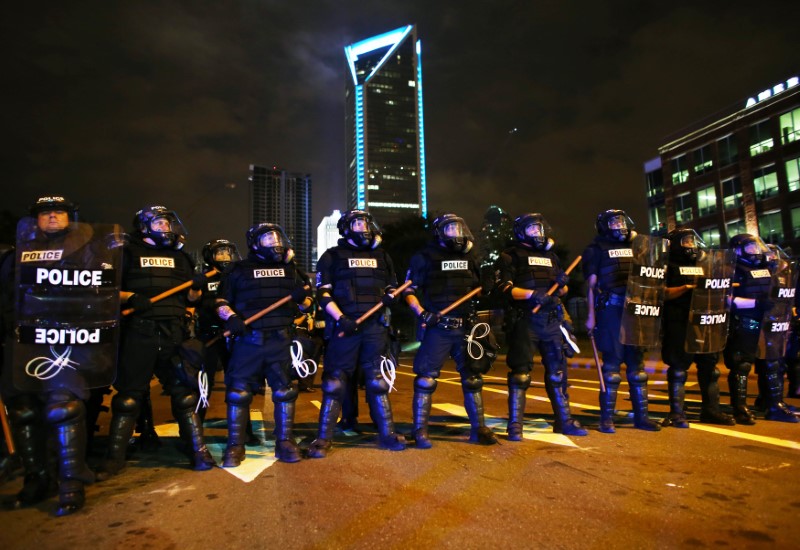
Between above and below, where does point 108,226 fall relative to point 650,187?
below

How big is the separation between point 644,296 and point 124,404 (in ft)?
17.2

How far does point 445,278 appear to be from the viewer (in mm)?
5391

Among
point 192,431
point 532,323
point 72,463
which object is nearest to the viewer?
point 72,463

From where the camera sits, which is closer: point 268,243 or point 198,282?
point 198,282

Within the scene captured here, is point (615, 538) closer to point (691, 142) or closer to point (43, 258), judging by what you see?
point (43, 258)

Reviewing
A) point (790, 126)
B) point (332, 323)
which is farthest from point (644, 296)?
point (790, 126)

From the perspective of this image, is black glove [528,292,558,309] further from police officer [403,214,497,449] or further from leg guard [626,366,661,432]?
leg guard [626,366,661,432]

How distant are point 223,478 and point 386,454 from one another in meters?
1.44

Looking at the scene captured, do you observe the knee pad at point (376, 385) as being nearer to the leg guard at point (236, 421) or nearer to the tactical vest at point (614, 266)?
the leg guard at point (236, 421)

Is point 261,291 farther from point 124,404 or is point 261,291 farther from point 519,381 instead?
point 519,381

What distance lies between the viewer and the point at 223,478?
4.16 meters

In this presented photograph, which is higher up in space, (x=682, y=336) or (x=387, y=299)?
(x=387, y=299)

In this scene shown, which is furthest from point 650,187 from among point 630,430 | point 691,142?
point 630,430

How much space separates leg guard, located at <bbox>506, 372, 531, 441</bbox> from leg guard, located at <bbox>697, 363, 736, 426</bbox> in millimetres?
2326
